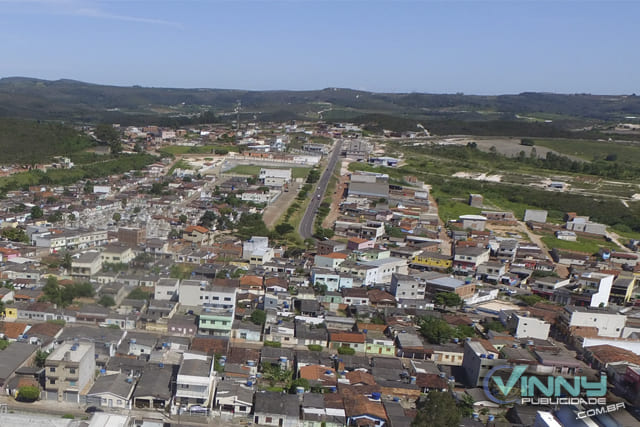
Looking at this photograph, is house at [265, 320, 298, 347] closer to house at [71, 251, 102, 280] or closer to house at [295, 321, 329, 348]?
house at [295, 321, 329, 348]

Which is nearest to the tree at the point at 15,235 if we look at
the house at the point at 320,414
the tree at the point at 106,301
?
the tree at the point at 106,301

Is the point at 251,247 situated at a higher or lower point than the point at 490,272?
higher

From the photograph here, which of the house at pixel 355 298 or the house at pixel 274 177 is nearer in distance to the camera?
the house at pixel 355 298

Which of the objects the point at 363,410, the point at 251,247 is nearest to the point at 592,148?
the point at 251,247

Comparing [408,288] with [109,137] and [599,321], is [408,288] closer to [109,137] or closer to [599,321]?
[599,321]

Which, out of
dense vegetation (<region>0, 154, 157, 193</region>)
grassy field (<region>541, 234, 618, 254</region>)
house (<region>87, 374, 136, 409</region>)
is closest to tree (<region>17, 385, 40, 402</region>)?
house (<region>87, 374, 136, 409</region>)

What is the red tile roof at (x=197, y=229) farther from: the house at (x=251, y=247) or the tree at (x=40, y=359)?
the tree at (x=40, y=359)
